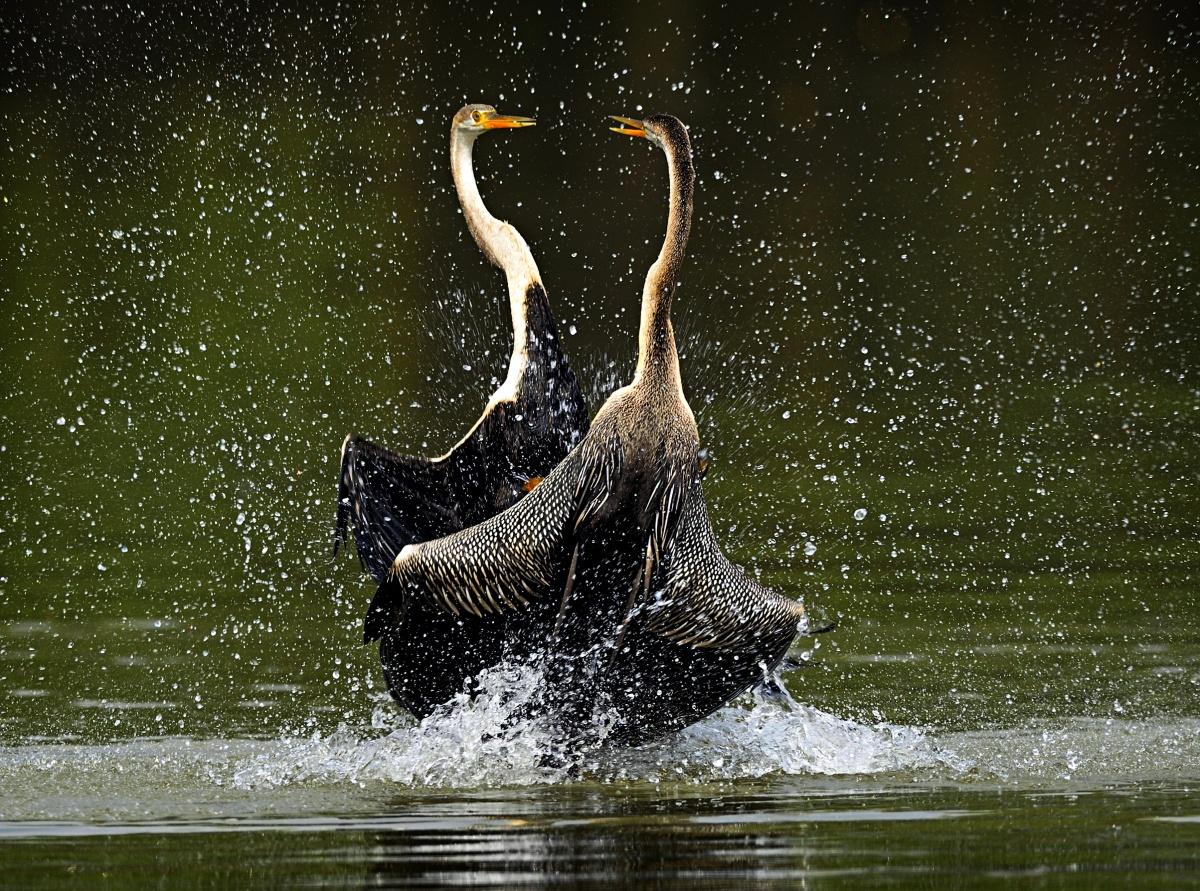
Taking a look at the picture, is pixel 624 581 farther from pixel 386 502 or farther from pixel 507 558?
pixel 386 502

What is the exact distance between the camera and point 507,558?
657cm

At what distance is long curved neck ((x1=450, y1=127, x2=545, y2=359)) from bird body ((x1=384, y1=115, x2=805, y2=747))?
0.92m

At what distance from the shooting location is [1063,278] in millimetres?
16953

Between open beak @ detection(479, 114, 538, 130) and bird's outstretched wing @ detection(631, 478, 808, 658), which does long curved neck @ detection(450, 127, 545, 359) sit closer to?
open beak @ detection(479, 114, 538, 130)

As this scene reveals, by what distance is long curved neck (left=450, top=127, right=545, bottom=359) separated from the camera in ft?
25.2

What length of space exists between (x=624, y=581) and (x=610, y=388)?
8095 mm

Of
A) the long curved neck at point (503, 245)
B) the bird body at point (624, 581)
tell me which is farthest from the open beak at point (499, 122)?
the bird body at point (624, 581)

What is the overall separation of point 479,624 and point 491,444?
0.83 meters

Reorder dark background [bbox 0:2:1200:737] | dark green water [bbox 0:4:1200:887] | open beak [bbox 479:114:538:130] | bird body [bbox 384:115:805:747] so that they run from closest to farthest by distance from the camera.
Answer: dark green water [bbox 0:4:1200:887] < bird body [bbox 384:115:805:747] < open beak [bbox 479:114:538:130] < dark background [bbox 0:2:1200:737]

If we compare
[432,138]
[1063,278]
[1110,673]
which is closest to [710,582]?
[1110,673]

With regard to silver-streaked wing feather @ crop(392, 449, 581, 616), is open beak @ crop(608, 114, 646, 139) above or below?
above

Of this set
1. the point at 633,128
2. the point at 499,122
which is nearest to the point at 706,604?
the point at 633,128

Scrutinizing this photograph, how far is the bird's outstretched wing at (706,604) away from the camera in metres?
6.61

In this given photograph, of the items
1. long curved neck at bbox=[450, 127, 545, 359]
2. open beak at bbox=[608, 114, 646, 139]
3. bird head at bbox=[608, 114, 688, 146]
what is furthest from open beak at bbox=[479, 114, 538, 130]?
bird head at bbox=[608, 114, 688, 146]
